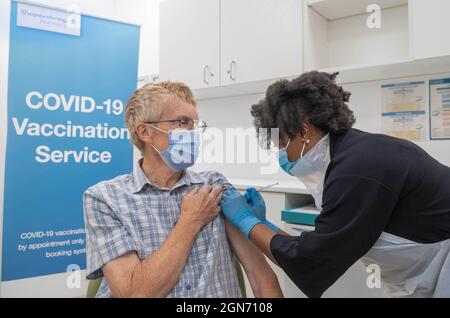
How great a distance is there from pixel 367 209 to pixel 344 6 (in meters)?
1.62

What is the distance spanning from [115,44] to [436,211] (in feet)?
6.47

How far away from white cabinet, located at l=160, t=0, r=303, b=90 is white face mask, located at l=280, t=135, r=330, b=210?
0.97 meters

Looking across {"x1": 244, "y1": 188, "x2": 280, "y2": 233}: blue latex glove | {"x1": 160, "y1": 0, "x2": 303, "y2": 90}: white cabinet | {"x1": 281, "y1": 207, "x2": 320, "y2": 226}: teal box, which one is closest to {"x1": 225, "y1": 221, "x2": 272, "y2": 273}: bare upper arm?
{"x1": 244, "y1": 188, "x2": 280, "y2": 233}: blue latex glove

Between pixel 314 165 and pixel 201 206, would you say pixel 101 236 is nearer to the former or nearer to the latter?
pixel 201 206

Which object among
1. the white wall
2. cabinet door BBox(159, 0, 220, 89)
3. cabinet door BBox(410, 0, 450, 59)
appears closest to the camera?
cabinet door BBox(410, 0, 450, 59)

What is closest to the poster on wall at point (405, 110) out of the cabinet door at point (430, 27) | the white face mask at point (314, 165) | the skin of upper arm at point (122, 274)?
the cabinet door at point (430, 27)

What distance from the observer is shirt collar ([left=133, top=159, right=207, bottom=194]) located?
45.1 inches

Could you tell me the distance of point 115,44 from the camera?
2232 millimetres

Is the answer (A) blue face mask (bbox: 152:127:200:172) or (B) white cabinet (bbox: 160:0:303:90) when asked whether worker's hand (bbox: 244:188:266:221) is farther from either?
(B) white cabinet (bbox: 160:0:303:90)

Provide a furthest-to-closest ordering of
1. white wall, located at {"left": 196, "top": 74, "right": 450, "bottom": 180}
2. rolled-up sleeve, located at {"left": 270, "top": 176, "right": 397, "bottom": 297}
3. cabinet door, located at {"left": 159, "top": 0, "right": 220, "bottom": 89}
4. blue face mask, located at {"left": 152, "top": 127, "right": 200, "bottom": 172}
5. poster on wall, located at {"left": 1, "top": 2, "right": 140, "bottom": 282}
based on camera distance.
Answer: cabinet door, located at {"left": 159, "top": 0, "right": 220, "bottom": 89} < white wall, located at {"left": 196, "top": 74, "right": 450, "bottom": 180} < poster on wall, located at {"left": 1, "top": 2, "right": 140, "bottom": 282} < blue face mask, located at {"left": 152, "top": 127, "right": 200, "bottom": 172} < rolled-up sleeve, located at {"left": 270, "top": 176, "right": 397, "bottom": 297}

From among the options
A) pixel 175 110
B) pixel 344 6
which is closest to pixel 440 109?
pixel 344 6
